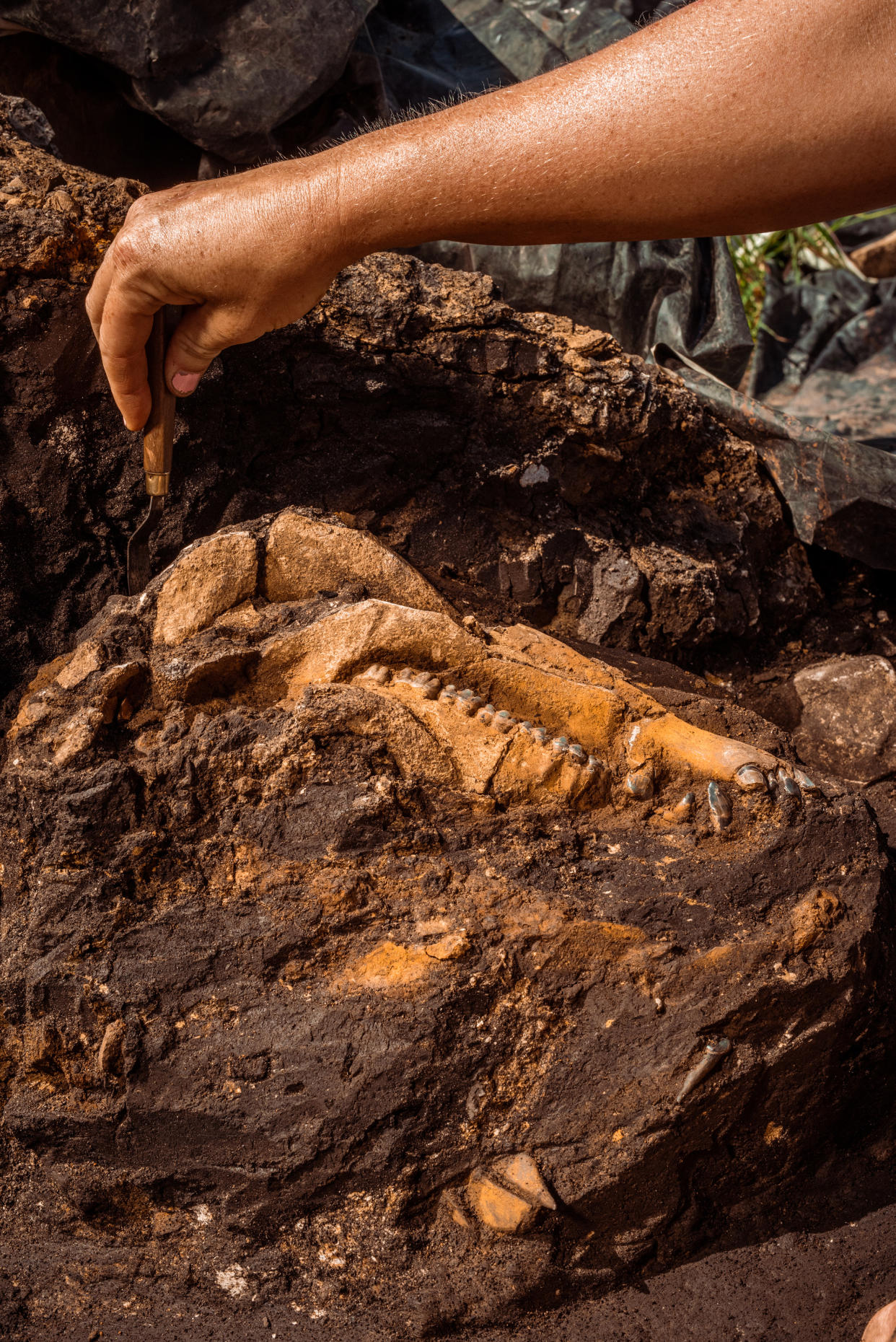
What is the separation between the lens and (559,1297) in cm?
131

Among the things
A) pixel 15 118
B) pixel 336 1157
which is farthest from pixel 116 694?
pixel 15 118

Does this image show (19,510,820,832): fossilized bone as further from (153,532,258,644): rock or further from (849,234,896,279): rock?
(849,234,896,279): rock

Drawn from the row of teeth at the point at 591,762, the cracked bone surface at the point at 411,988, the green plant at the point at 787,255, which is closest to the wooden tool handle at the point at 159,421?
the cracked bone surface at the point at 411,988

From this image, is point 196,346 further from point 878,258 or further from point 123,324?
point 878,258

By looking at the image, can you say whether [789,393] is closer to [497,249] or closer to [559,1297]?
[497,249]

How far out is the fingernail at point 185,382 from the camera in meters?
1.59

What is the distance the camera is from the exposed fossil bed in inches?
51.0

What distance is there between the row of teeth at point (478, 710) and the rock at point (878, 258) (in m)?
4.17

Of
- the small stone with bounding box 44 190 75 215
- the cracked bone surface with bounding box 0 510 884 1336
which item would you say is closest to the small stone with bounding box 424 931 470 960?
the cracked bone surface with bounding box 0 510 884 1336

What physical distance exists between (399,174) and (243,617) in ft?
2.36

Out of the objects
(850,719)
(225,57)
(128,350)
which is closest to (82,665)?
(128,350)

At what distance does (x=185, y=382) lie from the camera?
161cm

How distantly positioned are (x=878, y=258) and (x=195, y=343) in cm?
425

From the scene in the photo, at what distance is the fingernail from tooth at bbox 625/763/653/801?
1.00m
